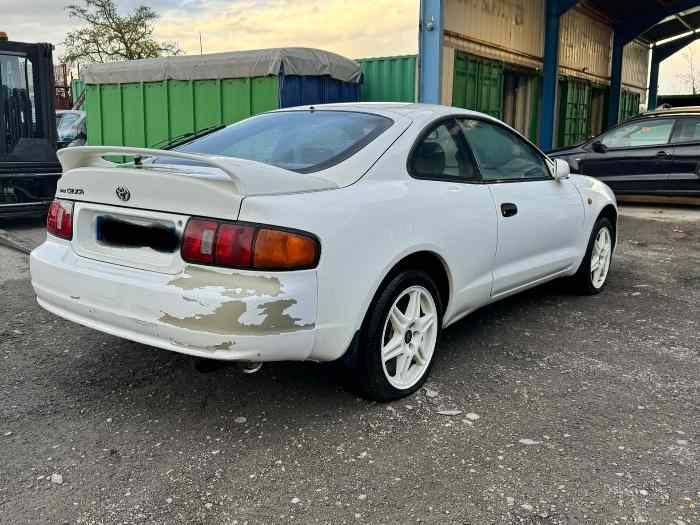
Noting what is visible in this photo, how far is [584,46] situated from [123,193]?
66.4 ft

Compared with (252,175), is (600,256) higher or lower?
lower

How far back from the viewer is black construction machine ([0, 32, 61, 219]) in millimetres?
8820

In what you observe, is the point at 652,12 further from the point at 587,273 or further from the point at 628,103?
the point at 587,273

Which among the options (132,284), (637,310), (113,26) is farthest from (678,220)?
(113,26)

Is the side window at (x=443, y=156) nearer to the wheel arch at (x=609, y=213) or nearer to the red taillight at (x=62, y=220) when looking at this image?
the red taillight at (x=62, y=220)

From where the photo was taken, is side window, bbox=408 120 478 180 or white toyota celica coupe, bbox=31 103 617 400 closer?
white toyota celica coupe, bbox=31 103 617 400

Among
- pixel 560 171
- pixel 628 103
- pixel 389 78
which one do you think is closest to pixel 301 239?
pixel 560 171

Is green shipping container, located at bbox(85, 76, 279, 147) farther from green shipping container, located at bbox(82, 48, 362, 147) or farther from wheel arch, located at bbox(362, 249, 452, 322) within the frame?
wheel arch, located at bbox(362, 249, 452, 322)

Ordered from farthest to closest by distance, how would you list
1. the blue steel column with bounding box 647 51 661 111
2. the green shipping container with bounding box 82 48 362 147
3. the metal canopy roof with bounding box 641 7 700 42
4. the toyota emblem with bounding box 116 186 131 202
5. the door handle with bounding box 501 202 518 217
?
1. the blue steel column with bounding box 647 51 661 111
2. the metal canopy roof with bounding box 641 7 700 42
3. the green shipping container with bounding box 82 48 362 147
4. the door handle with bounding box 501 202 518 217
5. the toyota emblem with bounding box 116 186 131 202

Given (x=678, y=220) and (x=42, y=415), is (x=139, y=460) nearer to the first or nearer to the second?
(x=42, y=415)

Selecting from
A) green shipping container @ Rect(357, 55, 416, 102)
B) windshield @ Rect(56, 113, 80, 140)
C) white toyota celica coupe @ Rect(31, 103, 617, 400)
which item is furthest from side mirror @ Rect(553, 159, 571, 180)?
windshield @ Rect(56, 113, 80, 140)

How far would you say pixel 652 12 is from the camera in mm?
20781

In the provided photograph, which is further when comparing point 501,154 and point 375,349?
point 501,154

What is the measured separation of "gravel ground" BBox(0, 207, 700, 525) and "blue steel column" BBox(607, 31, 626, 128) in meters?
19.9
